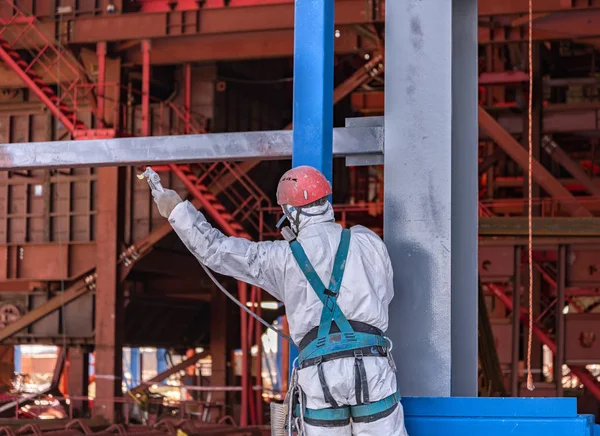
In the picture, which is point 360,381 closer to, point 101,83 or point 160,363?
point 101,83

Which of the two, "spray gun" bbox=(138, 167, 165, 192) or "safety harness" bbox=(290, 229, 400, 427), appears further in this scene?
"spray gun" bbox=(138, 167, 165, 192)

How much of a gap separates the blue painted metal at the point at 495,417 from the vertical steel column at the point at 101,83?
1244 cm

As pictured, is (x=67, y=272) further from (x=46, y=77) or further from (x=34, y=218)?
(x=46, y=77)

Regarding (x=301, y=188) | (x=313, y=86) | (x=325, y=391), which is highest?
(x=313, y=86)

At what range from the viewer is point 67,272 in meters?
19.0

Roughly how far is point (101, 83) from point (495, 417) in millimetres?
12990

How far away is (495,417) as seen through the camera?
505 cm

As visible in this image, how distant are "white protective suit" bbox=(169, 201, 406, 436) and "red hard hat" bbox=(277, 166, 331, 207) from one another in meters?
0.07

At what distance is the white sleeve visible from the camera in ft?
16.7

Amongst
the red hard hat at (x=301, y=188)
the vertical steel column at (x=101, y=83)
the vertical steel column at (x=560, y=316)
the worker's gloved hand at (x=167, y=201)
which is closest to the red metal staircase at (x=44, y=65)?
the vertical steel column at (x=101, y=83)

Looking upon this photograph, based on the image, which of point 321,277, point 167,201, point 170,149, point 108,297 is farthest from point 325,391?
point 108,297

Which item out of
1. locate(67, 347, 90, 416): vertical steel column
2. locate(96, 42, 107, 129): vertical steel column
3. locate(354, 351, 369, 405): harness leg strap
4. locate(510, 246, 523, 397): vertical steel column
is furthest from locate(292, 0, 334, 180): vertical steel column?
locate(67, 347, 90, 416): vertical steel column

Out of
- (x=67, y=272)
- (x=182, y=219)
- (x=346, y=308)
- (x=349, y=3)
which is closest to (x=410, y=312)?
(x=346, y=308)

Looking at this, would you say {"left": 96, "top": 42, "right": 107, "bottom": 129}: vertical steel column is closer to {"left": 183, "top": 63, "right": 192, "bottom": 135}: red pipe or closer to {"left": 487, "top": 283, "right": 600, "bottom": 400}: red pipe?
{"left": 183, "top": 63, "right": 192, "bottom": 135}: red pipe
